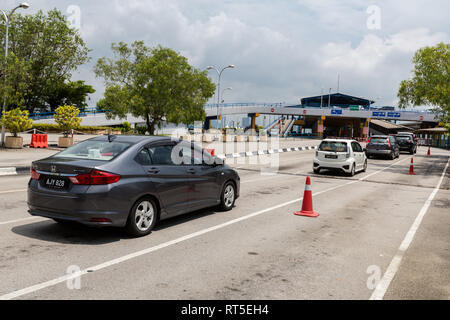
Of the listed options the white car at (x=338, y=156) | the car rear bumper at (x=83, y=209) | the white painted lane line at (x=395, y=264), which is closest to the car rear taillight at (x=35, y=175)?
the car rear bumper at (x=83, y=209)

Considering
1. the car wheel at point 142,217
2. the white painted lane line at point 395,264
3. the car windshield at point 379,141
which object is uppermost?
the car windshield at point 379,141

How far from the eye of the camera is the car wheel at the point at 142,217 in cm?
609

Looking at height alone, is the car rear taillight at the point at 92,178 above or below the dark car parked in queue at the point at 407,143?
below

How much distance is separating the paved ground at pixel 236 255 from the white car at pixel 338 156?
24.4 ft

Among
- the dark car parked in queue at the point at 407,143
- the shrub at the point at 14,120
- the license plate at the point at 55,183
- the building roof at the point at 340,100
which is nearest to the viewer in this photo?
the license plate at the point at 55,183

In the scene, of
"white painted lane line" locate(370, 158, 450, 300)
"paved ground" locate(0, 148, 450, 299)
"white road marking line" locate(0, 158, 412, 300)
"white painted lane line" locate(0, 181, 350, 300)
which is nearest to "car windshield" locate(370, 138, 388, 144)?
"paved ground" locate(0, 148, 450, 299)

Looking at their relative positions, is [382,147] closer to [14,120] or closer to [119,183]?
[14,120]

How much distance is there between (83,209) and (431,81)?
30.0 metres

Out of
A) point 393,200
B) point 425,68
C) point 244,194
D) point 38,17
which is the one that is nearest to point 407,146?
point 425,68

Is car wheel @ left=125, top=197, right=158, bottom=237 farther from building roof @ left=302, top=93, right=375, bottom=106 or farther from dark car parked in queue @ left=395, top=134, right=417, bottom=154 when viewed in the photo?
building roof @ left=302, top=93, right=375, bottom=106

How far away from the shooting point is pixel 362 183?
15.0m

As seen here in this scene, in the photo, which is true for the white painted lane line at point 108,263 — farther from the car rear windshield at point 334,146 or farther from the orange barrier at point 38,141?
the orange barrier at point 38,141

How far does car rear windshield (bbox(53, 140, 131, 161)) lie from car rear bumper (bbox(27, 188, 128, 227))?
0.71 m

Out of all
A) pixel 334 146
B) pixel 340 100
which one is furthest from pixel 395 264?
pixel 340 100
